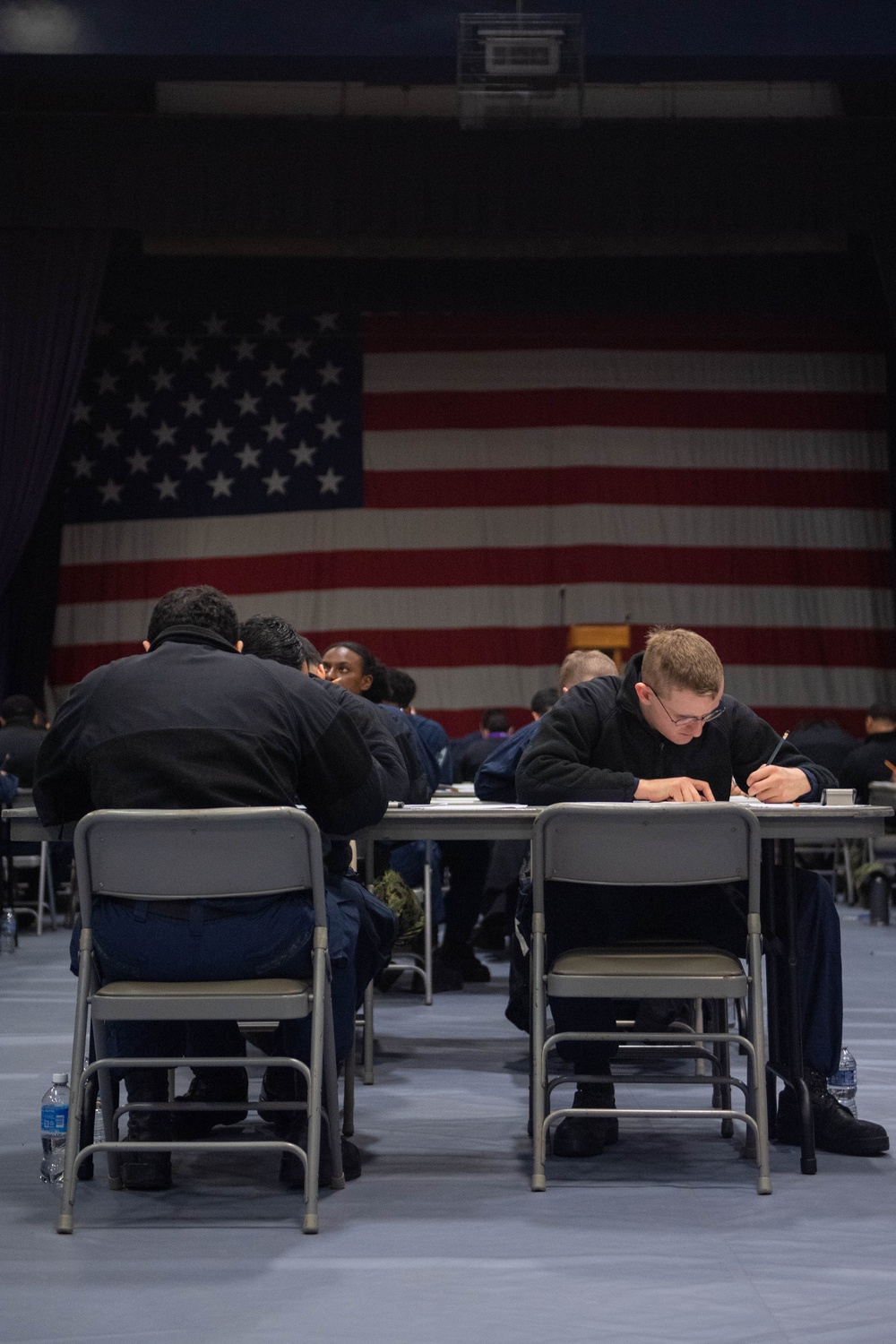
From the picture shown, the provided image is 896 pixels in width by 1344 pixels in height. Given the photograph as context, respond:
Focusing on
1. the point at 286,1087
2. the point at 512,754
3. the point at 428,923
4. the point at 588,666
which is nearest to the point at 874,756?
the point at 428,923

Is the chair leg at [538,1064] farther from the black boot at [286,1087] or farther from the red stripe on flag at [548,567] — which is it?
the red stripe on flag at [548,567]

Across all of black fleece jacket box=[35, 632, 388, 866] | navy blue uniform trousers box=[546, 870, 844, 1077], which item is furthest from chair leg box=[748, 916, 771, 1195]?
black fleece jacket box=[35, 632, 388, 866]

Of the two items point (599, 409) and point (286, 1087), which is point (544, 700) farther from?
point (599, 409)

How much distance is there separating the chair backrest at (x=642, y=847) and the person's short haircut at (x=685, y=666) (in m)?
0.38

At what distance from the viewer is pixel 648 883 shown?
2.78 m

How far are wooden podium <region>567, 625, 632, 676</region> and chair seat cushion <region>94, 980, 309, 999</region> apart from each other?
30.9ft

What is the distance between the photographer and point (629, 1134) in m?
3.29

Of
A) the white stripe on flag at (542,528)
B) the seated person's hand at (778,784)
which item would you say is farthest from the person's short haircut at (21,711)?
the seated person's hand at (778,784)

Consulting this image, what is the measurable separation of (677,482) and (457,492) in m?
1.89

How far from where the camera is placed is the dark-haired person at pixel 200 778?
2629 millimetres

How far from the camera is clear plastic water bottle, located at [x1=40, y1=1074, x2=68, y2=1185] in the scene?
113 inches

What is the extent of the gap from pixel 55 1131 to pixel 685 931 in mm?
1412

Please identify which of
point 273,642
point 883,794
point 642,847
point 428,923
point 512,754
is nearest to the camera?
point 642,847

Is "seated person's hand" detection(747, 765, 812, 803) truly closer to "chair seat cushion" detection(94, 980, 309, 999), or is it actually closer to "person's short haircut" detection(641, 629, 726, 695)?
"person's short haircut" detection(641, 629, 726, 695)
